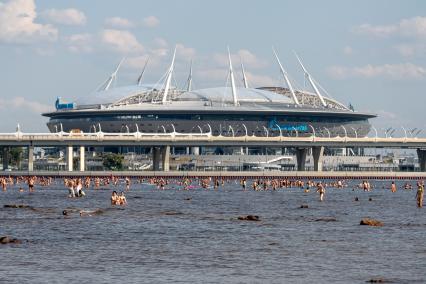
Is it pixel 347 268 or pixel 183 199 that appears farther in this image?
pixel 183 199

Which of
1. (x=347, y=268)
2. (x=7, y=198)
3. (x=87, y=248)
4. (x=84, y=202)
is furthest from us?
(x=7, y=198)

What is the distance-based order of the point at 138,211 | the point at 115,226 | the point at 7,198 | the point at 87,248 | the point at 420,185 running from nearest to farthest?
the point at 87,248
the point at 115,226
the point at 138,211
the point at 420,185
the point at 7,198

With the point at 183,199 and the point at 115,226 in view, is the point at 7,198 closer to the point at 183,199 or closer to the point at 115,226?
the point at 183,199

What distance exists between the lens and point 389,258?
5591 centimetres

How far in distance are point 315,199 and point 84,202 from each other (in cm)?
2812

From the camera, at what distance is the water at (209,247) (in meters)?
49.5

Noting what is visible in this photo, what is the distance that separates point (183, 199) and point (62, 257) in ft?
217

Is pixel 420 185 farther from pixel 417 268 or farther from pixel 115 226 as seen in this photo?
pixel 417 268

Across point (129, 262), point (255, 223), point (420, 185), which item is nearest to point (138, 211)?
point (255, 223)

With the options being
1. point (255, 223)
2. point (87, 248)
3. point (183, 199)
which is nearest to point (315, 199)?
point (183, 199)

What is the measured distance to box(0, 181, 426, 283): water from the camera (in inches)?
1948

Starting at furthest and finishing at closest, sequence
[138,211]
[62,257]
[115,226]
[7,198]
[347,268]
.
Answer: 1. [7,198]
2. [138,211]
3. [115,226]
4. [62,257]
5. [347,268]

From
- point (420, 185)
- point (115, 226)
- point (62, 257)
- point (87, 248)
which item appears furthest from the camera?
point (420, 185)

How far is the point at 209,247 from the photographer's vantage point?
199 ft
